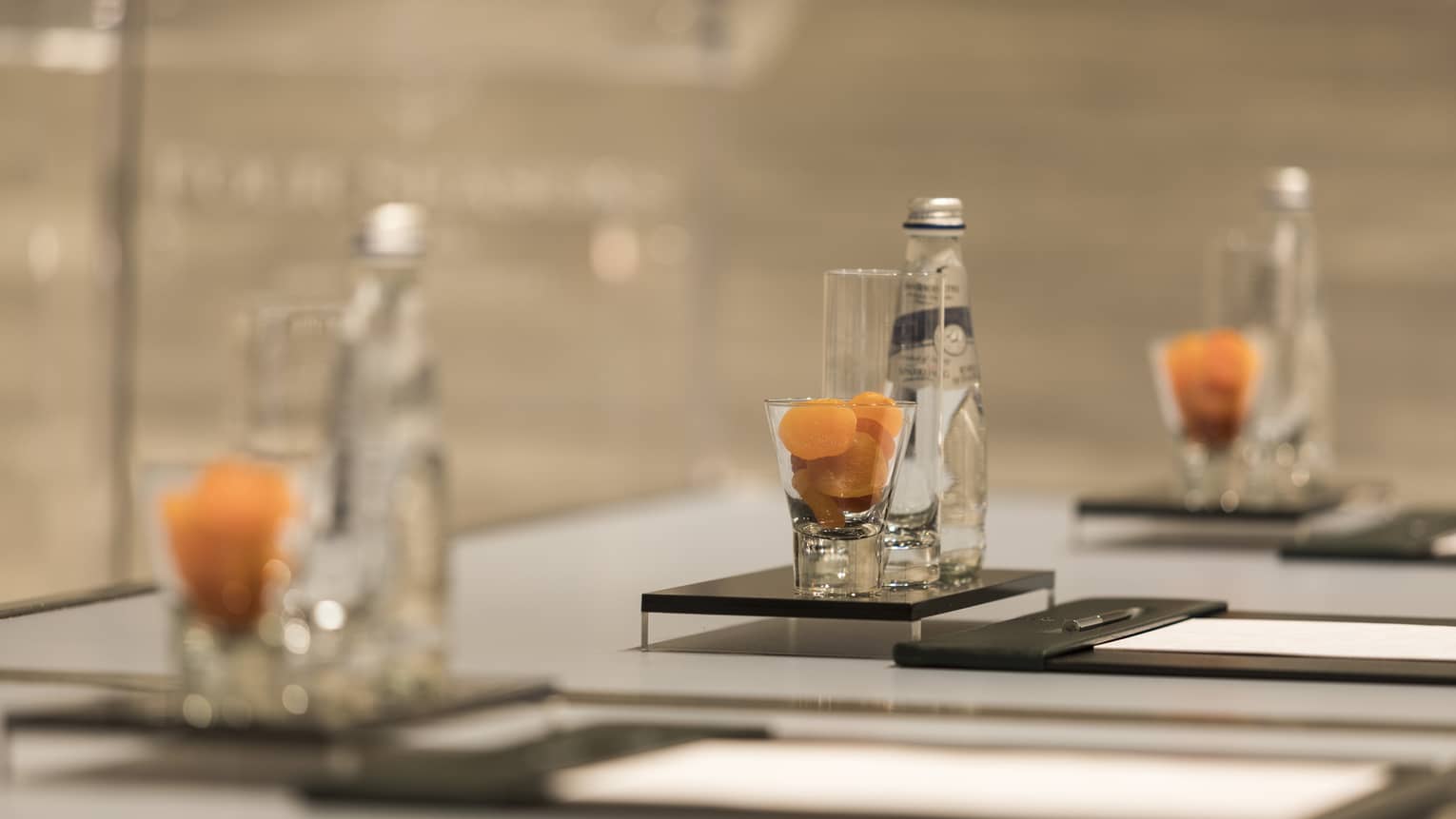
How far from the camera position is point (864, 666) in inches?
66.5

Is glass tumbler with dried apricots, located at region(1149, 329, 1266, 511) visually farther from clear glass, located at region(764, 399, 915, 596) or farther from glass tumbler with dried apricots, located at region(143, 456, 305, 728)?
glass tumbler with dried apricots, located at region(143, 456, 305, 728)

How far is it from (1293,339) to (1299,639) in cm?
105

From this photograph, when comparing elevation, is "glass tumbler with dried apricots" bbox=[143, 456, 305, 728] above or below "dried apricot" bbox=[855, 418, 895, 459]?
below

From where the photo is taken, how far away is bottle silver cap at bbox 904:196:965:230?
1840 mm

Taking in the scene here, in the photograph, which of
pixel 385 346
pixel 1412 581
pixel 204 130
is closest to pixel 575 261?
pixel 204 130

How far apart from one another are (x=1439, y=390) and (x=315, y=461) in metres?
3.26

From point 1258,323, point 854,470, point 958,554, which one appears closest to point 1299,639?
point 958,554

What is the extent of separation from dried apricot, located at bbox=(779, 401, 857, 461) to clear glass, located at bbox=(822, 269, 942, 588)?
0.31 feet

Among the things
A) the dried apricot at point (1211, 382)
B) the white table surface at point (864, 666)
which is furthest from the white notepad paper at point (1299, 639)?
the dried apricot at point (1211, 382)

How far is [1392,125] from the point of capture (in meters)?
4.11

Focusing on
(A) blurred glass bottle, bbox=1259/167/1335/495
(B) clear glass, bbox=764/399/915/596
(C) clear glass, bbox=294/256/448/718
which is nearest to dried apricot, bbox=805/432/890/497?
(B) clear glass, bbox=764/399/915/596

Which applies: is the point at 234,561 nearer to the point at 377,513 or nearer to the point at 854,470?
the point at 377,513

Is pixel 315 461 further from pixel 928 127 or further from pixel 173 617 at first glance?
pixel 928 127

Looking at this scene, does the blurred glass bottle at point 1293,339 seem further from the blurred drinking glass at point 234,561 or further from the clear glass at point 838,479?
the blurred drinking glass at point 234,561
